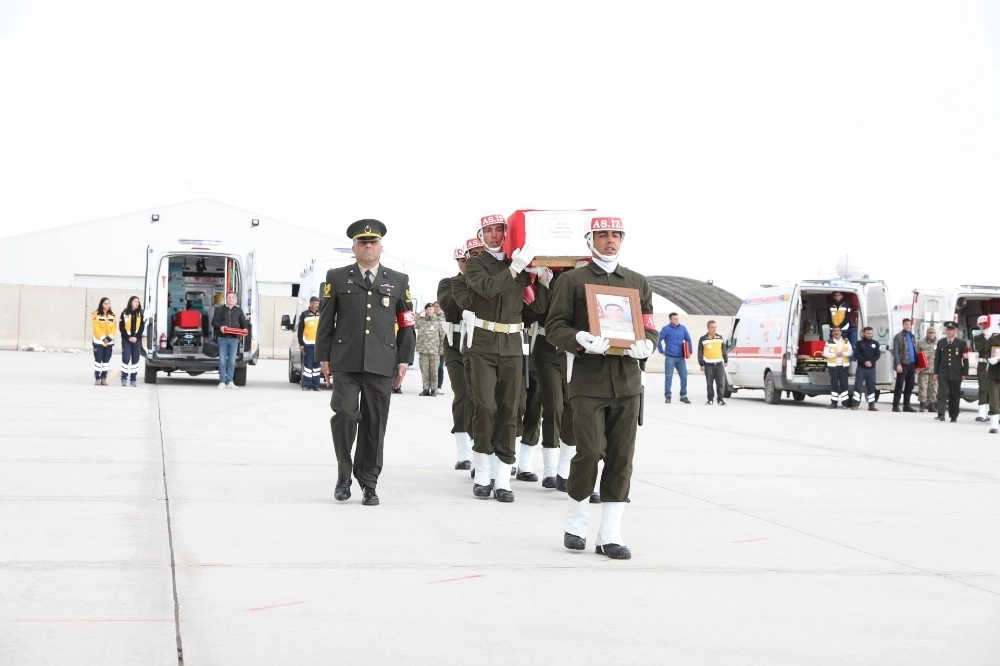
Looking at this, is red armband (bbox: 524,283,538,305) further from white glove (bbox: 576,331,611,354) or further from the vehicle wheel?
the vehicle wheel

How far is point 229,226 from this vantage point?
54.0 metres

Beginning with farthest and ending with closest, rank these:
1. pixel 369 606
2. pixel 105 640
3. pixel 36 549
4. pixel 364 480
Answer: pixel 364 480, pixel 36 549, pixel 369 606, pixel 105 640

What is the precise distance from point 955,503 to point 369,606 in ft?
19.0

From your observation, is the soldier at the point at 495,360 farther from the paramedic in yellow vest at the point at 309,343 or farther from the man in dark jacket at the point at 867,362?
the man in dark jacket at the point at 867,362

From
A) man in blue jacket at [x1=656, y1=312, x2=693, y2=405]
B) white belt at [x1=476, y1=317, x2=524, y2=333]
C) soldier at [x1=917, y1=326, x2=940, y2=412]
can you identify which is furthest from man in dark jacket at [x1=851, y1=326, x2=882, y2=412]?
white belt at [x1=476, y1=317, x2=524, y2=333]

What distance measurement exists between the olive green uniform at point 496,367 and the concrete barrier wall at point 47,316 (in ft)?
104

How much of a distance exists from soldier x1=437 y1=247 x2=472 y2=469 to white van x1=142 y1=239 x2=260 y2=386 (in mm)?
12600

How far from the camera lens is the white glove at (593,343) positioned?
6.49m

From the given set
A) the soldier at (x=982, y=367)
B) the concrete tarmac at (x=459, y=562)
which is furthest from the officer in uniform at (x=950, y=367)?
the concrete tarmac at (x=459, y=562)

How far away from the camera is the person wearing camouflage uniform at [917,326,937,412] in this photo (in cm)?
2330

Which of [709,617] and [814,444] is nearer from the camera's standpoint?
[709,617]

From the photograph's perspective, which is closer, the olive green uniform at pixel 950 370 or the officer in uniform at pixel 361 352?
the officer in uniform at pixel 361 352

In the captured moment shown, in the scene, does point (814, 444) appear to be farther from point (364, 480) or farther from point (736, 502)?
point (364, 480)

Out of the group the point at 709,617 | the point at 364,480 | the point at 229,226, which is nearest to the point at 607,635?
the point at 709,617
